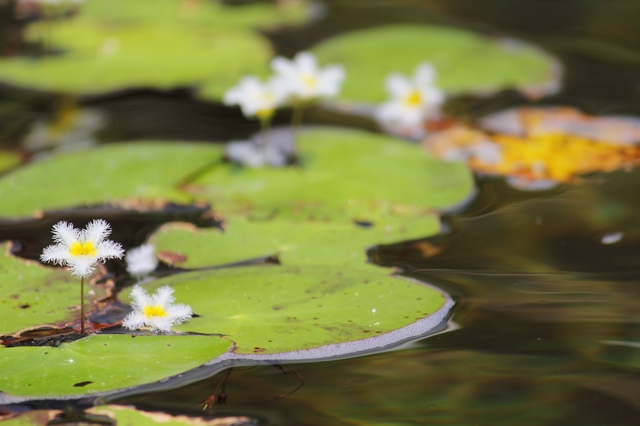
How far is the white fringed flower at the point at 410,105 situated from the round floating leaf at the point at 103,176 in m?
0.72

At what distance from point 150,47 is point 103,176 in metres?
1.34

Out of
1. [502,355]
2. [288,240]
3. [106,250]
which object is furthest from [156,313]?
[502,355]

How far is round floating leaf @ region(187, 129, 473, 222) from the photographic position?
2.12m

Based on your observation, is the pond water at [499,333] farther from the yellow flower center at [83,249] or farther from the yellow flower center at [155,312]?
the yellow flower center at [83,249]

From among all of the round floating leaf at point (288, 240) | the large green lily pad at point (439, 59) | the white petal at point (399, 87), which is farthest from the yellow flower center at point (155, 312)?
the large green lily pad at point (439, 59)

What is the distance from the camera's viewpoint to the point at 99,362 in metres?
1.31

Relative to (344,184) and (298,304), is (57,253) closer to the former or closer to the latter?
(298,304)

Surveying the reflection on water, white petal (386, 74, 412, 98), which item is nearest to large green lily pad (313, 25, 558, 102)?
white petal (386, 74, 412, 98)

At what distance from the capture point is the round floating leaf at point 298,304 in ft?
4.66

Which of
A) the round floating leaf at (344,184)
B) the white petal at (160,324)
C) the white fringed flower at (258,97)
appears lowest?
the white petal at (160,324)

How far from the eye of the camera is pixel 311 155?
2467 mm

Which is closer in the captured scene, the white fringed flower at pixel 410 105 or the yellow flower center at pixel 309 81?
the yellow flower center at pixel 309 81

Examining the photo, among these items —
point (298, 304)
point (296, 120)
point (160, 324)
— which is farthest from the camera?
point (296, 120)

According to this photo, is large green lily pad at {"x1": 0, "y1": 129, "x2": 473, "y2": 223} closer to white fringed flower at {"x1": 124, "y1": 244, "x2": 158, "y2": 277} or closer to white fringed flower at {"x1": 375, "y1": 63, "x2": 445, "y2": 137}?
white fringed flower at {"x1": 375, "y1": 63, "x2": 445, "y2": 137}
